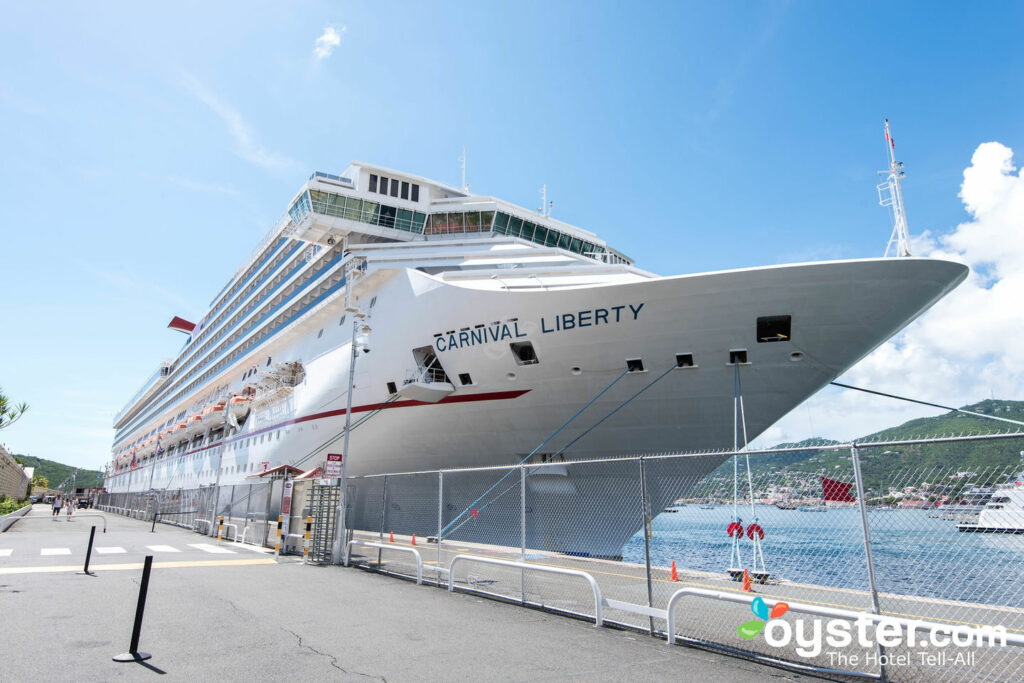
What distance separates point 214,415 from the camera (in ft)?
116

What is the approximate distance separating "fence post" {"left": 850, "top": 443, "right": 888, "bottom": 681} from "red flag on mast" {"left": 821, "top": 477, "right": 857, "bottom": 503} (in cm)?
14

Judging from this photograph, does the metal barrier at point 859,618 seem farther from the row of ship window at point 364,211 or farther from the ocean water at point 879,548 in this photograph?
the row of ship window at point 364,211

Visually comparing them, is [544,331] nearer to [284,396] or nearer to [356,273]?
[356,273]

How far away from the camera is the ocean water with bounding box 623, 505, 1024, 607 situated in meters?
4.50

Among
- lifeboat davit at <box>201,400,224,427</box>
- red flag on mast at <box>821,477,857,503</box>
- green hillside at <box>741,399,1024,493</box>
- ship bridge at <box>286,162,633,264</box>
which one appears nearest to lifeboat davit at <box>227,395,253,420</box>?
lifeboat davit at <box>201,400,224,427</box>

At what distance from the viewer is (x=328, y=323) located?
23297 millimetres

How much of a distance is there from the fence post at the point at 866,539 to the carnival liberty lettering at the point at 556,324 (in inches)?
302

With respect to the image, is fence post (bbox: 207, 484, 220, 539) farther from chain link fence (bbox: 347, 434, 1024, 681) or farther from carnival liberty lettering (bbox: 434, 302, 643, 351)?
chain link fence (bbox: 347, 434, 1024, 681)

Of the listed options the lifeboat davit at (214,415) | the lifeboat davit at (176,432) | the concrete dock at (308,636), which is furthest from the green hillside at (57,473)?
the concrete dock at (308,636)

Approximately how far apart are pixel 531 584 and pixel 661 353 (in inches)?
229

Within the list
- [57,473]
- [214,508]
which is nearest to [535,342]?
[214,508]

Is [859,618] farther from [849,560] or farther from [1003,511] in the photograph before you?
[1003,511]

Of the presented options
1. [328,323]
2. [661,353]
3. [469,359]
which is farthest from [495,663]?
[328,323]

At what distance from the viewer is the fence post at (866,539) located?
4773 millimetres
